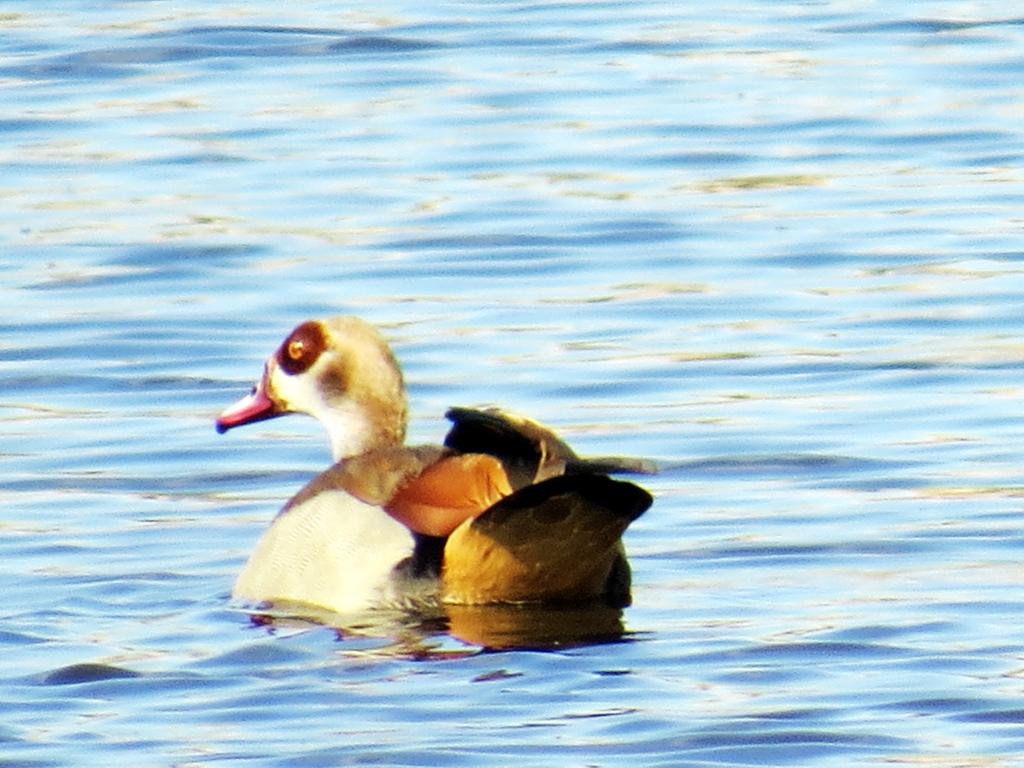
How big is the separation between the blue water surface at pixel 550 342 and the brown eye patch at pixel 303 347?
630 millimetres

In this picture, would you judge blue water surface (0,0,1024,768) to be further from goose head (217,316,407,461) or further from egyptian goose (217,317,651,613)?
goose head (217,316,407,461)

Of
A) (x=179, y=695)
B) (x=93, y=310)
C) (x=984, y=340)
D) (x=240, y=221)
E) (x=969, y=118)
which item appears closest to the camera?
(x=179, y=695)

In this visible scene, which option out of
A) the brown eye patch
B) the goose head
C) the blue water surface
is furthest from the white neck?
the blue water surface

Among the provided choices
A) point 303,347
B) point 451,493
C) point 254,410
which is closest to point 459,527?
point 451,493

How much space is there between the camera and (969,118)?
17.6 m

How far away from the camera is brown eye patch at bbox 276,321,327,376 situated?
33.3 ft

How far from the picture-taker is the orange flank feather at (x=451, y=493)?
891 cm

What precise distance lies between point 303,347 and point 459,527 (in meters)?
1.40

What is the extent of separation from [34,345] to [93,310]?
72 cm

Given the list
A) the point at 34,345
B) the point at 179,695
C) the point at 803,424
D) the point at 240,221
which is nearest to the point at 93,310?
the point at 34,345

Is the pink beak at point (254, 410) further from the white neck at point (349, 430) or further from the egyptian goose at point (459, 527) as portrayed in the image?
the egyptian goose at point (459, 527)

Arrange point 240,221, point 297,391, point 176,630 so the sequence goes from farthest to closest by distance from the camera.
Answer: point 240,221
point 297,391
point 176,630

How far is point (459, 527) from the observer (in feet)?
29.6

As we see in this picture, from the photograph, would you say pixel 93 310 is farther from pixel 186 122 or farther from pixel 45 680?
pixel 45 680
